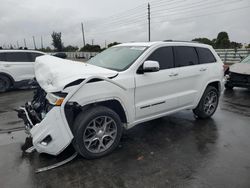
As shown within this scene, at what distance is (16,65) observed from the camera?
9141 mm

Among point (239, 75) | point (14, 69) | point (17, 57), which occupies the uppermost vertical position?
point (17, 57)

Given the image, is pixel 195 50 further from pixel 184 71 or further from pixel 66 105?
pixel 66 105

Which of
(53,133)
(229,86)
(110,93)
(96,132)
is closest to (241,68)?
(229,86)

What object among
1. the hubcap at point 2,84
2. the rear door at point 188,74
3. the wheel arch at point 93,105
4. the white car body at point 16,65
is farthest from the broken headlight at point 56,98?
the hubcap at point 2,84

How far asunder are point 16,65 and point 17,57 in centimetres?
48

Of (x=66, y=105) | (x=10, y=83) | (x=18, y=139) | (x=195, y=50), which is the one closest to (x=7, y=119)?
(x=18, y=139)

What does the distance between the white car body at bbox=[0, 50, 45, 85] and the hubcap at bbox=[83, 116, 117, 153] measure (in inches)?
288

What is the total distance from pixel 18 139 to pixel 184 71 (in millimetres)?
3624

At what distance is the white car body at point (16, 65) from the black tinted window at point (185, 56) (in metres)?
7.39

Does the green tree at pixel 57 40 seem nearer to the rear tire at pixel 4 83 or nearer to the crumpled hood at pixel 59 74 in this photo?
the rear tire at pixel 4 83

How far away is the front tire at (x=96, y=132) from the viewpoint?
3074 millimetres

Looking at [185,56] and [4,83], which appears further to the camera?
[4,83]

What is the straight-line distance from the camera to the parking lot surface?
278 centimetres

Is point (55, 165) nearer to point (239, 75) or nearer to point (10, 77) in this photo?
point (10, 77)
